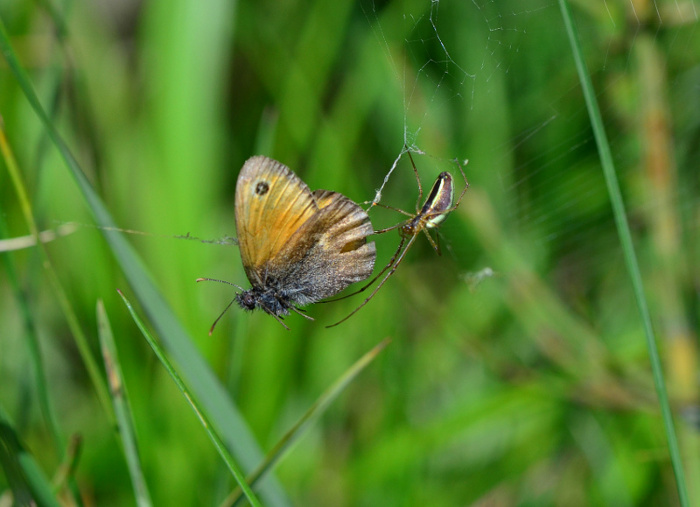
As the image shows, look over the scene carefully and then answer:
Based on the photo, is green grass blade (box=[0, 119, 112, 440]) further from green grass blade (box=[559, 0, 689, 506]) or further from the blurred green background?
green grass blade (box=[559, 0, 689, 506])

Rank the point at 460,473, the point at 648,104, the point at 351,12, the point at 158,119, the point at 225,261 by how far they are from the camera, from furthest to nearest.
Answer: the point at 225,261
the point at 351,12
the point at 158,119
the point at 460,473
the point at 648,104

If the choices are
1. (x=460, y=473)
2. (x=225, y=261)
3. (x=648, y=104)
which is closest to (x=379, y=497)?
(x=460, y=473)

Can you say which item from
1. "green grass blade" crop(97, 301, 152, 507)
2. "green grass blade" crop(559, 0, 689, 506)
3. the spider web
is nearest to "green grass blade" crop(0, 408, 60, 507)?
"green grass blade" crop(97, 301, 152, 507)

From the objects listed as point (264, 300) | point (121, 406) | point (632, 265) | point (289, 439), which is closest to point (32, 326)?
point (121, 406)

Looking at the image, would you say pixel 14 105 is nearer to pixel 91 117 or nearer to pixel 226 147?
pixel 91 117

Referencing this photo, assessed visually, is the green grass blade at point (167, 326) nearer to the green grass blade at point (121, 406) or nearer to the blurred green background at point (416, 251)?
the green grass blade at point (121, 406)

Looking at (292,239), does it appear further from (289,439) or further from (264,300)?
(289,439)
